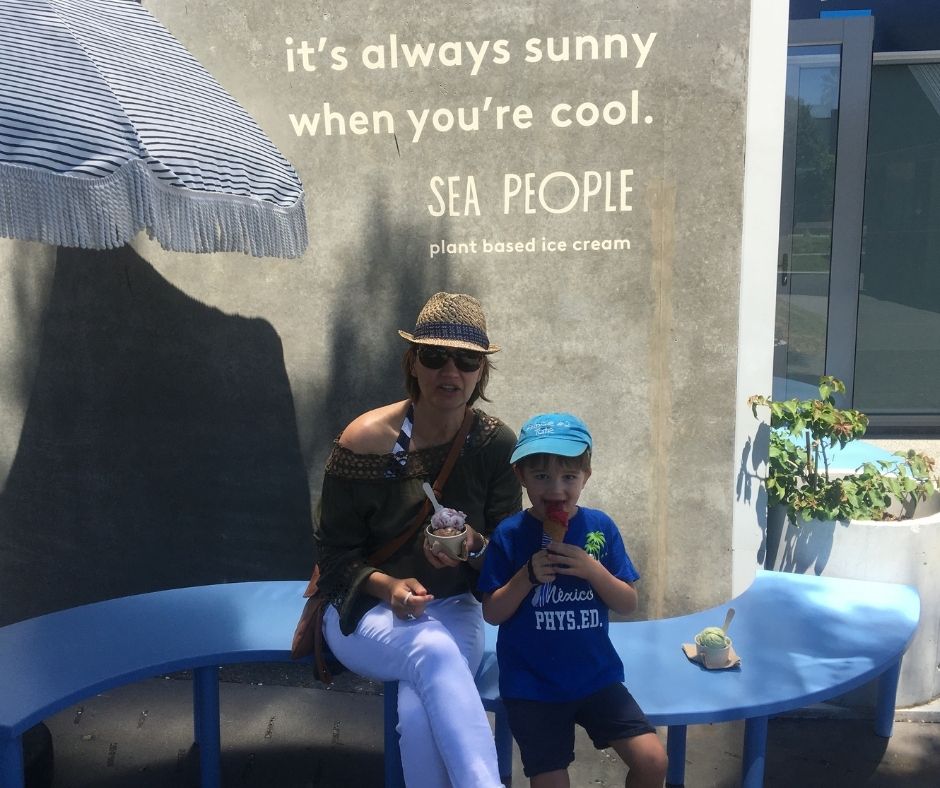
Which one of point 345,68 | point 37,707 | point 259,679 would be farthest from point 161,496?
point 345,68

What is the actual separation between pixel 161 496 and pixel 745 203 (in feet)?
9.81

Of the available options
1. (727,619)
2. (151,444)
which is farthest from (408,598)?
(151,444)

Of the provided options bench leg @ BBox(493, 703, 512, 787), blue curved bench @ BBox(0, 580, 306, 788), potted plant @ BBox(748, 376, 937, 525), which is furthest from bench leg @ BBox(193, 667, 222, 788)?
potted plant @ BBox(748, 376, 937, 525)

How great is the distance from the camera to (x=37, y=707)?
2834 mm

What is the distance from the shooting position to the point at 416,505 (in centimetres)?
297

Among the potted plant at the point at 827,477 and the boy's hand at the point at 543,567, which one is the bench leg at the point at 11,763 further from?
the potted plant at the point at 827,477

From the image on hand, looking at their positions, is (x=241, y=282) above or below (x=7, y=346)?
above

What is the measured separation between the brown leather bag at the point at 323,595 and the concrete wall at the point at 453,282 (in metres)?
1.29

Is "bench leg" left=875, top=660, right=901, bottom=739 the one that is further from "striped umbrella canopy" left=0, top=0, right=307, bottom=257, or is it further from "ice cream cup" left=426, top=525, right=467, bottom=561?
"striped umbrella canopy" left=0, top=0, right=307, bottom=257

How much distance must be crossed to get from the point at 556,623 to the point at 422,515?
54 cm

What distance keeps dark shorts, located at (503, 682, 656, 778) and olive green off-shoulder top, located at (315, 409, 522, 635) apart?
465 millimetres

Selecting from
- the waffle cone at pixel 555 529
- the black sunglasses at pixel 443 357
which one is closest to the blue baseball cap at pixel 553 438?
the waffle cone at pixel 555 529

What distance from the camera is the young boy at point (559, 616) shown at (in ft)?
8.61

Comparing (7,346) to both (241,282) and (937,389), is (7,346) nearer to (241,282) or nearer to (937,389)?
(241,282)
